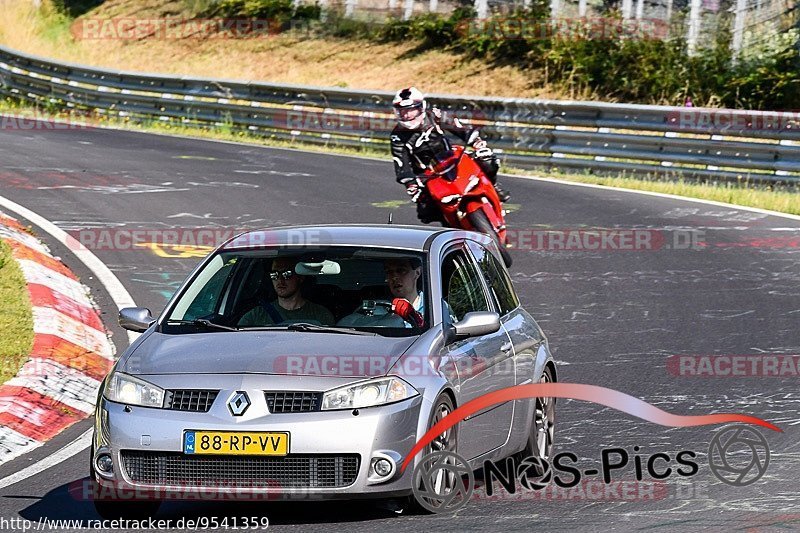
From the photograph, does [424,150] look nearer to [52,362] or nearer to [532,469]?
[52,362]

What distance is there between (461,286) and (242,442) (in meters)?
1.99

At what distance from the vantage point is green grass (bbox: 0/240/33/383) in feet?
33.0

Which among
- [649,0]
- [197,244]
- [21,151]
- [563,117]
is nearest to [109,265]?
[197,244]

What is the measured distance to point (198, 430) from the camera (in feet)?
21.3

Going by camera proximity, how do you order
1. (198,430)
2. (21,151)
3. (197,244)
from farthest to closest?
1. (21,151)
2. (197,244)
3. (198,430)

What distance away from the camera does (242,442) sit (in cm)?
646

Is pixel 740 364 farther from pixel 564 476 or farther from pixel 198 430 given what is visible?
pixel 198 430

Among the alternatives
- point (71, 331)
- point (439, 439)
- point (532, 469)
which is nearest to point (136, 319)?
point (439, 439)

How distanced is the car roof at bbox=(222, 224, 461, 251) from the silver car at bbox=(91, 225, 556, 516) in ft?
0.05

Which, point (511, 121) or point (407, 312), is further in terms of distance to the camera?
point (511, 121)

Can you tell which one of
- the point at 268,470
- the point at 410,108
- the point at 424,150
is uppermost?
the point at 410,108

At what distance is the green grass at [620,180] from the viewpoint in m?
19.3

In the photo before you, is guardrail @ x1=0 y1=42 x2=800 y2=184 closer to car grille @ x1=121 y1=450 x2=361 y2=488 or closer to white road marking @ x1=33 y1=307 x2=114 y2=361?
white road marking @ x1=33 y1=307 x2=114 y2=361

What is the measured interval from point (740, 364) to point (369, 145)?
1556 cm
